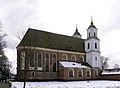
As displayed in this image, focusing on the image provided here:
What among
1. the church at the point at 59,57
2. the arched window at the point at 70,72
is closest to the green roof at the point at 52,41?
the church at the point at 59,57

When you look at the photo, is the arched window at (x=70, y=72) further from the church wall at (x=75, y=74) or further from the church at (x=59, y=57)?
the church wall at (x=75, y=74)

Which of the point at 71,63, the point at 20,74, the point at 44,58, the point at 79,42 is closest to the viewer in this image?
the point at 20,74

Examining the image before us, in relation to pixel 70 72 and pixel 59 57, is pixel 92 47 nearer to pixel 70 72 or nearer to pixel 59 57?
pixel 59 57

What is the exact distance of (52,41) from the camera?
56.4 metres

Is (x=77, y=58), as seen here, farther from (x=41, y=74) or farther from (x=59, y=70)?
(x=41, y=74)

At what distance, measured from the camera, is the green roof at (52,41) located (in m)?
50.7

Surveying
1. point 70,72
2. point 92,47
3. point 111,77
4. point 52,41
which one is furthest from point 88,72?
point 52,41

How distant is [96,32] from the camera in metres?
64.9

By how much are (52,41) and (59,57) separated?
4550 mm

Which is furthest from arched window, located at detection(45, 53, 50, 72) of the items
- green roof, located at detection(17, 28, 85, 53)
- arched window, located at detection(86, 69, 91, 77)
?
arched window, located at detection(86, 69, 91, 77)

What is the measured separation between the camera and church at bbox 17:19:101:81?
164ft

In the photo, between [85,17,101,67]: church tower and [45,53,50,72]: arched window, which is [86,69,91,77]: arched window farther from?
[45,53,50,72]: arched window

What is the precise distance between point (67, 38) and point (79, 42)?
511 centimetres

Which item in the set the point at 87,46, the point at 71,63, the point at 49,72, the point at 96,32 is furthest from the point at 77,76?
the point at 96,32
